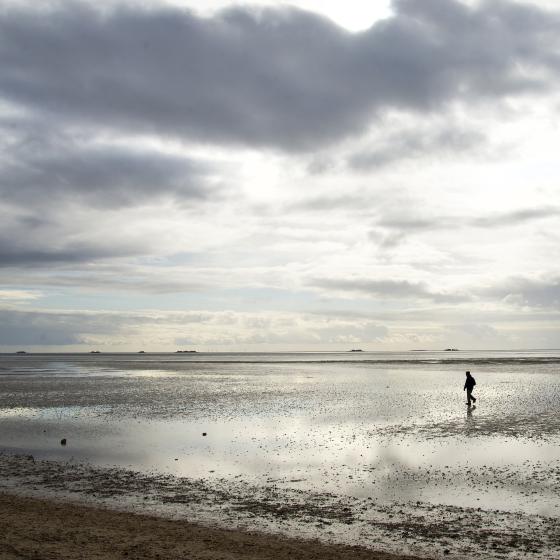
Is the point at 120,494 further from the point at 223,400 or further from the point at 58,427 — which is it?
the point at 223,400

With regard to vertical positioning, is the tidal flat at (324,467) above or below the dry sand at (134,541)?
below

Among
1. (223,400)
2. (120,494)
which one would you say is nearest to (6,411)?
(223,400)

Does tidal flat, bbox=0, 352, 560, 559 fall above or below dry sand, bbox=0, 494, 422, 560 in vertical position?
below

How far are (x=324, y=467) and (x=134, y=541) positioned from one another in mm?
9323

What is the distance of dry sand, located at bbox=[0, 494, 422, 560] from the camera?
36.5 ft

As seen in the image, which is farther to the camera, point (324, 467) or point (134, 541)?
point (324, 467)

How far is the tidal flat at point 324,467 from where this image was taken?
1345cm

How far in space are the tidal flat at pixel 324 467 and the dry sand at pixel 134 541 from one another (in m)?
0.88

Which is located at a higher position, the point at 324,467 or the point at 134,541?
the point at 134,541

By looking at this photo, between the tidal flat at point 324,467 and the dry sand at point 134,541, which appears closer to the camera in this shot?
the dry sand at point 134,541

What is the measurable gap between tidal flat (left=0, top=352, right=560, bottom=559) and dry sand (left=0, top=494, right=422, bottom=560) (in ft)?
2.88

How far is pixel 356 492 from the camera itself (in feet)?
54.1

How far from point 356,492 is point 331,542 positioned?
4.34 m

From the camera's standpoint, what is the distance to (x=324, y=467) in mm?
19828
